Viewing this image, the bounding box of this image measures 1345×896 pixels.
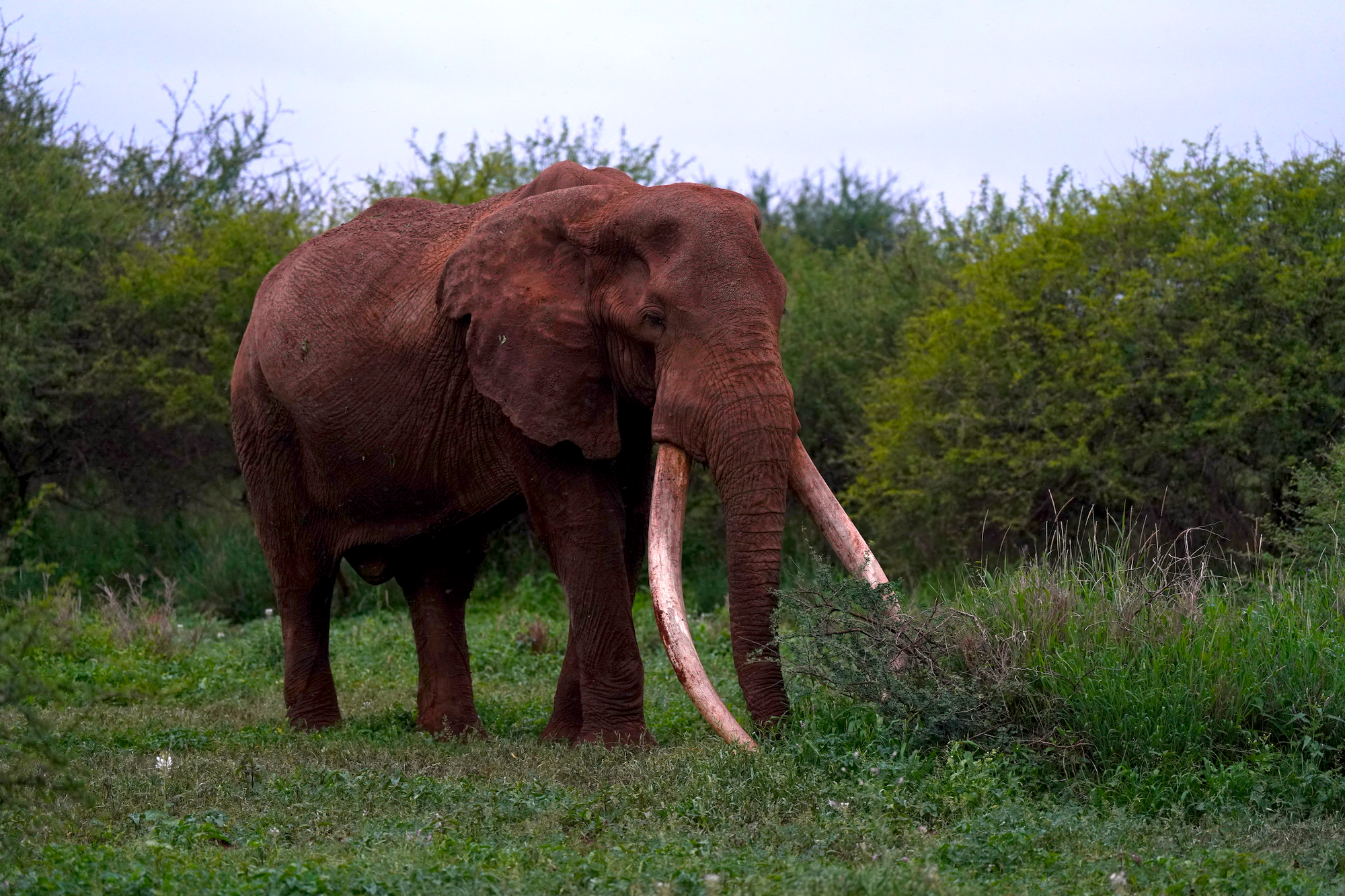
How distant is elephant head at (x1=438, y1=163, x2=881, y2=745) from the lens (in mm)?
6223

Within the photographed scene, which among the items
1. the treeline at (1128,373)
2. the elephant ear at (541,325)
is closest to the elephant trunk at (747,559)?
the elephant ear at (541,325)

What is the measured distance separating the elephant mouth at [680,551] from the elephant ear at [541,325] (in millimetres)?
534

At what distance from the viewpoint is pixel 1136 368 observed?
13.2 m

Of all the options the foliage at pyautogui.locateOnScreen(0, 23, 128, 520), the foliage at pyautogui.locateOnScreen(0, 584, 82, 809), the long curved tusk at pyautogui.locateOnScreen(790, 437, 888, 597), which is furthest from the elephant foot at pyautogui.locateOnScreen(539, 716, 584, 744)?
the foliage at pyautogui.locateOnScreen(0, 23, 128, 520)

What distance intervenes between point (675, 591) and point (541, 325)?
1500 mm

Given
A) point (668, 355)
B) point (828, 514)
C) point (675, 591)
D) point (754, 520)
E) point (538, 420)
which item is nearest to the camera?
point (754, 520)

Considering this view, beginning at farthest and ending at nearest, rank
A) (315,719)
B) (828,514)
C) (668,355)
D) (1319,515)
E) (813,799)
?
1. (1319,515)
2. (315,719)
3. (828,514)
4. (668,355)
5. (813,799)

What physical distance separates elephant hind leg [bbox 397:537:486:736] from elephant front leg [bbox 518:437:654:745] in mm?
1331

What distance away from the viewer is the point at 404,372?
7809 millimetres

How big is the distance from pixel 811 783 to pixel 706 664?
5.63 m

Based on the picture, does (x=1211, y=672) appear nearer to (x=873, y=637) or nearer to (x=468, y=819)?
(x=873, y=637)

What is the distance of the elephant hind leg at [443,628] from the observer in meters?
8.31

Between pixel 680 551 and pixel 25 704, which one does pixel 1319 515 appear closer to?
pixel 680 551

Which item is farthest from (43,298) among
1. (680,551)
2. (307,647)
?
(680,551)
